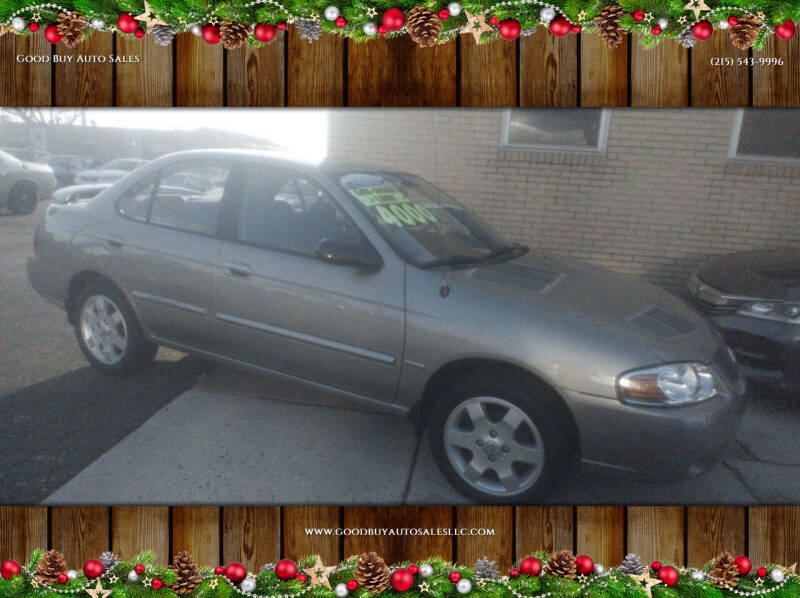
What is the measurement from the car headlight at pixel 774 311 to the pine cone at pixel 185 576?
87.0 inches

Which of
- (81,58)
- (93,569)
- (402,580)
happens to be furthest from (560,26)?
(93,569)

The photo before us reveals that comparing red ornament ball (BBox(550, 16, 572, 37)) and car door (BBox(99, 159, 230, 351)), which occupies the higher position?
red ornament ball (BBox(550, 16, 572, 37))

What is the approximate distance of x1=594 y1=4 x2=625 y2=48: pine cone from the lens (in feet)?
9.37

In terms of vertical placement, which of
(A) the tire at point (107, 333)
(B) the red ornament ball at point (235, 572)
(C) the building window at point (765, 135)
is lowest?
(B) the red ornament ball at point (235, 572)

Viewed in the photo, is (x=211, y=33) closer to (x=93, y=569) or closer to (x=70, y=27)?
(x=70, y=27)

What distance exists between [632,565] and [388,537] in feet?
3.03

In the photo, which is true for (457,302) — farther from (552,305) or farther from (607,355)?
(607,355)

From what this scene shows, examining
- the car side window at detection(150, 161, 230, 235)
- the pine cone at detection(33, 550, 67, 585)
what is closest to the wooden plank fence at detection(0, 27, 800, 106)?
the car side window at detection(150, 161, 230, 235)

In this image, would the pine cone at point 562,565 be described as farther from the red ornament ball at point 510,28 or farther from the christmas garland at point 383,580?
the red ornament ball at point 510,28

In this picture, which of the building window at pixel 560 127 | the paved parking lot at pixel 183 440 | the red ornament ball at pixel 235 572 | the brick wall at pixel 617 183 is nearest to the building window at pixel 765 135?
the brick wall at pixel 617 183

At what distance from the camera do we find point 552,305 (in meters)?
2.70

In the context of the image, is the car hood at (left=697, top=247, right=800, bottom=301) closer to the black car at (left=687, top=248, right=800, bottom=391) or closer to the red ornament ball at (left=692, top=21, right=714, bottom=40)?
the black car at (left=687, top=248, right=800, bottom=391)

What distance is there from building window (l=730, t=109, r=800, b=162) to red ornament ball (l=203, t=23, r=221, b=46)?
190 centimetres

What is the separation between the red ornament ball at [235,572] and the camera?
115 inches
